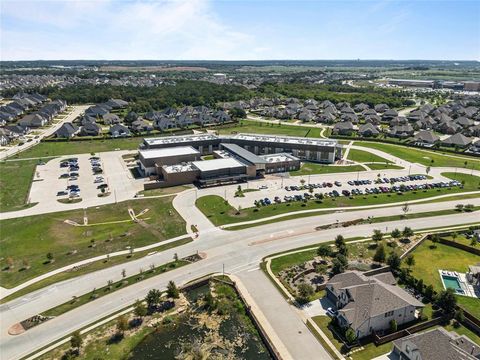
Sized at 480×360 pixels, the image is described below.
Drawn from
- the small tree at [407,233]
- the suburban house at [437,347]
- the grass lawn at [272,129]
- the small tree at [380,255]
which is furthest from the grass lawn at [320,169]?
the suburban house at [437,347]

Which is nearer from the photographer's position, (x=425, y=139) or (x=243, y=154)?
(x=243, y=154)

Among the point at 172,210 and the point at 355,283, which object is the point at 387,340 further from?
the point at 172,210

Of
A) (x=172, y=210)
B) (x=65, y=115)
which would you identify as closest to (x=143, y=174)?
(x=172, y=210)

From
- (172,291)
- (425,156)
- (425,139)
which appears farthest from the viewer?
(425,139)

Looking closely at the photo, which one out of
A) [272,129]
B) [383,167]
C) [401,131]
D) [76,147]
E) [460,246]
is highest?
[401,131]

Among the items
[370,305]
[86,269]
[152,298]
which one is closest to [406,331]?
[370,305]

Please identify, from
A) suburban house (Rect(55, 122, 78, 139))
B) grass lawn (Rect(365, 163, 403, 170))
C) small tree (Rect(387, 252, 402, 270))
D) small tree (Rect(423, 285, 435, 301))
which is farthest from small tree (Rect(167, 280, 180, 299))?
suburban house (Rect(55, 122, 78, 139))

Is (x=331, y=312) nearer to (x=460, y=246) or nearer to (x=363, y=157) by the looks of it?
(x=460, y=246)
